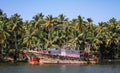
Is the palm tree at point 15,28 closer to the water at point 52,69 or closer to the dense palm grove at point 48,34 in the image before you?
the dense palm grove at point 48,34

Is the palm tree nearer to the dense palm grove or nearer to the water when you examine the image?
the dense palm grove

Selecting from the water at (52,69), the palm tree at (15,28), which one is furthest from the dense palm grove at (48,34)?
the water at (52,69)

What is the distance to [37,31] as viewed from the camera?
82.6 metres

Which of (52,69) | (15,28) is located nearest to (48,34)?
(15,28)

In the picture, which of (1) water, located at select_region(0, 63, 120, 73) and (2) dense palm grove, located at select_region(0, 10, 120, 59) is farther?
(2) dense palm grove, located at select_region(0, 10, 120, 59)

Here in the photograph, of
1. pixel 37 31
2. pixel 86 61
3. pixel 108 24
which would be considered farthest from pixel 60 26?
pixel 108 24

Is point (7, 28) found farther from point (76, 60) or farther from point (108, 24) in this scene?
point (108, 24)

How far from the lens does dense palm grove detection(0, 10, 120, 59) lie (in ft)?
261

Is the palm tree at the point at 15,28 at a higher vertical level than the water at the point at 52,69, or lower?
higher

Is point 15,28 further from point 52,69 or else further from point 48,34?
point 52,69

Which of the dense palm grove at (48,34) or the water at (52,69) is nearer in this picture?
the water at (52,69)

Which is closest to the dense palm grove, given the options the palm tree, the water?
the palm tree

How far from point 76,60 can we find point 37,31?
13.2 m

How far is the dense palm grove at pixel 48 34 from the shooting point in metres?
79.7
